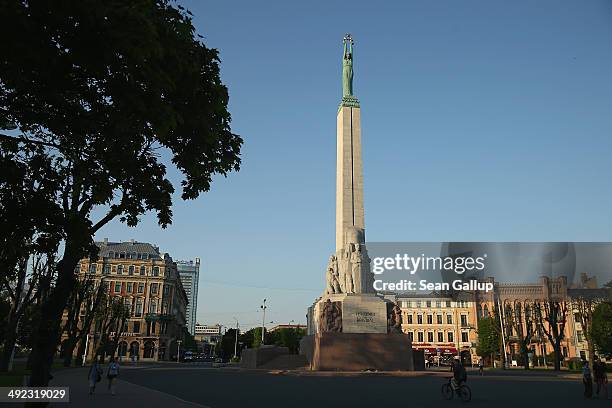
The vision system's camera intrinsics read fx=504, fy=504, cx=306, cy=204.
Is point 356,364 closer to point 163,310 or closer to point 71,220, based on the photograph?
point 71,220

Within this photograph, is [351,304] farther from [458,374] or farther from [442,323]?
[442,323]

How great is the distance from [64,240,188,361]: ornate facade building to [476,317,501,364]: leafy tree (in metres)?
58.5

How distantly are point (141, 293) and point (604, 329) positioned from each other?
7873cm

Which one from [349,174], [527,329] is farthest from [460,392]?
[527,329]

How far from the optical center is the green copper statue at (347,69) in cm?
4308

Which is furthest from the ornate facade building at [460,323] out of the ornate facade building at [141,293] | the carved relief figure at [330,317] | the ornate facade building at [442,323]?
the carved relief figure at [330,317]

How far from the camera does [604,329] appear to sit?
207ft

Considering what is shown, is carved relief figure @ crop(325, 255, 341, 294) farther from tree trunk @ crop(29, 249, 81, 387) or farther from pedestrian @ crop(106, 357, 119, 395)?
tree trunk @ crop(29, 249, 81, 387)

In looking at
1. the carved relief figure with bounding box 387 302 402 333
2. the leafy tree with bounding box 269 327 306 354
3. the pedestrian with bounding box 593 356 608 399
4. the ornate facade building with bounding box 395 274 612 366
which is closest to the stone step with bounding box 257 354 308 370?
the carved relief figure with bounding box 387 302 402 333

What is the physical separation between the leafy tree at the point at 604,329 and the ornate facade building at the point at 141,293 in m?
73.3

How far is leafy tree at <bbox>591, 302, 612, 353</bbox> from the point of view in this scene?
205ft

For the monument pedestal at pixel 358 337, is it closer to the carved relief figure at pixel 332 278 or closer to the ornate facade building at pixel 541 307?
the carved relief figure at pixel 332 278

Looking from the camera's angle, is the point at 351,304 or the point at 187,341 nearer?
the point at 351,304

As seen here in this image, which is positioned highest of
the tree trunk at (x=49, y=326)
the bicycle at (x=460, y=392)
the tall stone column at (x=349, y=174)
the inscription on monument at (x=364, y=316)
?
the tall stone column at (x=349, y=174)
